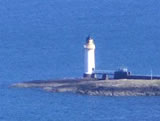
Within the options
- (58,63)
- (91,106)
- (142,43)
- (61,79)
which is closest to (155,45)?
(142,43)

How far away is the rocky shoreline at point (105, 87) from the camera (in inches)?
2702

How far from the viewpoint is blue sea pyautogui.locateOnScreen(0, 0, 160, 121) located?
65.3 metres

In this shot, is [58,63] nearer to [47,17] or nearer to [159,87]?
[159,87]

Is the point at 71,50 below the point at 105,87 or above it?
above

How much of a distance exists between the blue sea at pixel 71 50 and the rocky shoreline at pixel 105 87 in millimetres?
587

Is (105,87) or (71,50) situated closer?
(105,87)

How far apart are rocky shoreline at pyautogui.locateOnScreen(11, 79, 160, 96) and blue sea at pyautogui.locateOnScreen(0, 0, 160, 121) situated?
587 millimetres

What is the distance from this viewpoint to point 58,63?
84.0 m

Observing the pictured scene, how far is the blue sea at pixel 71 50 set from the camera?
6531 cm

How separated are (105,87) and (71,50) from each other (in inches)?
951

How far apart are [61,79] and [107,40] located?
28.5 meters

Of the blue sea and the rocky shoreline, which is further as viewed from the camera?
the rocky shoreline

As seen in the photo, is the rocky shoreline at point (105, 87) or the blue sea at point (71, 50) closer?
the blue sea at point (71, 50)

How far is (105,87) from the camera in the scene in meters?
69.3
